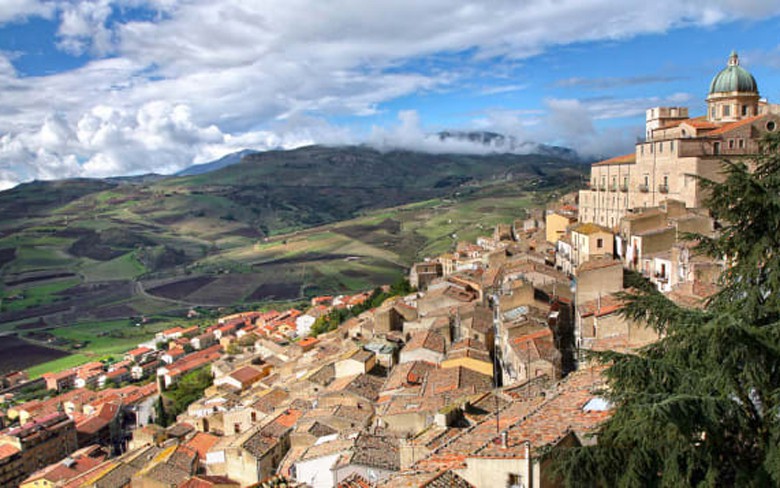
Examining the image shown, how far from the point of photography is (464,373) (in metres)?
25.3

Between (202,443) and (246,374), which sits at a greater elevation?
(202,443)

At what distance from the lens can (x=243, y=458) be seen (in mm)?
24703

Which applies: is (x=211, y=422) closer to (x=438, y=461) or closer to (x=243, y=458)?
(x=243, y=458)

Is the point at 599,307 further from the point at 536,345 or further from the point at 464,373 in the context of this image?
the point at 464,373

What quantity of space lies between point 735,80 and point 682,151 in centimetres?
887

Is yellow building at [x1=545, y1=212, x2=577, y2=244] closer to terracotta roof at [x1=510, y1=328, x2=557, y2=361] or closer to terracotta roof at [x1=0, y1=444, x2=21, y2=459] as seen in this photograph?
terracotta roof at [x1=510, y1=328, x2=557, y2=361]

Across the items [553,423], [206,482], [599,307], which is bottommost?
[206,482]

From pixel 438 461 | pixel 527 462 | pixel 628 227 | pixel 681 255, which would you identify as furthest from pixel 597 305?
pixel 527 462

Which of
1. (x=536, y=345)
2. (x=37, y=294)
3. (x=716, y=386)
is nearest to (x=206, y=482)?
(x=536, y=345)

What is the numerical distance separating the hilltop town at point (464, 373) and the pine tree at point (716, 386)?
897 mm

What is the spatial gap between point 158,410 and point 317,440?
32.9 meters

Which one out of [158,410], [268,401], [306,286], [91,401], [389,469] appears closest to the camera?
[389,469]

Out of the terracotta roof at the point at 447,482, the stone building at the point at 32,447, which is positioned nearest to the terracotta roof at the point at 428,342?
the terracotta roof at the point at 447,482

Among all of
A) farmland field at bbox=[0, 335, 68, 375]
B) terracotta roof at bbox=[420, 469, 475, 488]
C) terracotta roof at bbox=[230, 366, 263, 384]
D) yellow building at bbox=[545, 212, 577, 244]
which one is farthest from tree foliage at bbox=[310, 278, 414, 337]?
farmland field at bbox=[0, 335, 68, 375]
